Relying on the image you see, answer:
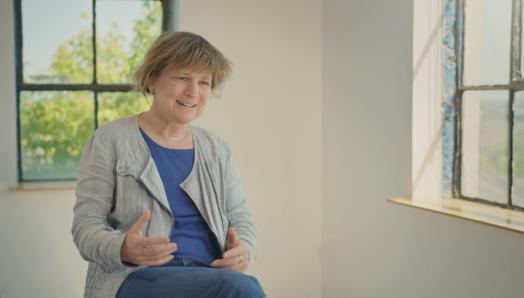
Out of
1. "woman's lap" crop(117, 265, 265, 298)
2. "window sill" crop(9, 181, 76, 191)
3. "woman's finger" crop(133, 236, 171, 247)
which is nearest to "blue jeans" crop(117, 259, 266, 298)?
"woman's lap" crop(117, 265, 265, 298)

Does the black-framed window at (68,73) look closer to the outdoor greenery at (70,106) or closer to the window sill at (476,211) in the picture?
the outdoor greenery at (70,106)

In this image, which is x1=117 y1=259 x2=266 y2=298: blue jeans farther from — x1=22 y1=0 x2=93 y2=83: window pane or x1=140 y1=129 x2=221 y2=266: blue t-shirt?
x1=22 y1=0 x2=93 y2=83: window pane

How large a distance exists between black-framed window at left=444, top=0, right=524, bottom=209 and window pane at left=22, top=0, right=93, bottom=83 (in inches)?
70.3

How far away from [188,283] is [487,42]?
1490 mm

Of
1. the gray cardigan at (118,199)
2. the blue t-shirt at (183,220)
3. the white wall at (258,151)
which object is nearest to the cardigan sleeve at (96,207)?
the gray cardigan at (118,199)

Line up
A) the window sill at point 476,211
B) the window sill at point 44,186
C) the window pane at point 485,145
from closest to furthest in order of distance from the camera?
the window sill at point 476,211 → the window pane at point 485,145 → the window sill at point 44,186

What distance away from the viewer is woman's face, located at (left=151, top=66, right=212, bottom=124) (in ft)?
7.84

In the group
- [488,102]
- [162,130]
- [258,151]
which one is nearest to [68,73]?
[258,151]

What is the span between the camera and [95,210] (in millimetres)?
2262

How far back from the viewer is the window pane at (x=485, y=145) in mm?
2826

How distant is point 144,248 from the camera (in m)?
2.10

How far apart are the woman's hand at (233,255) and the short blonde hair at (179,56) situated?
0.50 m

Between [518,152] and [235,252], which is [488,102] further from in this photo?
[235,252]

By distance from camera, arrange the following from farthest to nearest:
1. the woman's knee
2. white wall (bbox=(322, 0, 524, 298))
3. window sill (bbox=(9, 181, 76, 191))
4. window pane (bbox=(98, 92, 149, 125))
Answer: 1. window pane (bbox=(98, 92, 149, 125))
2. window sill (bbox=(9, 181, 76, 191))
3. white wall (bbox=(322, 0, 524, 298))
4. the woman's knee
